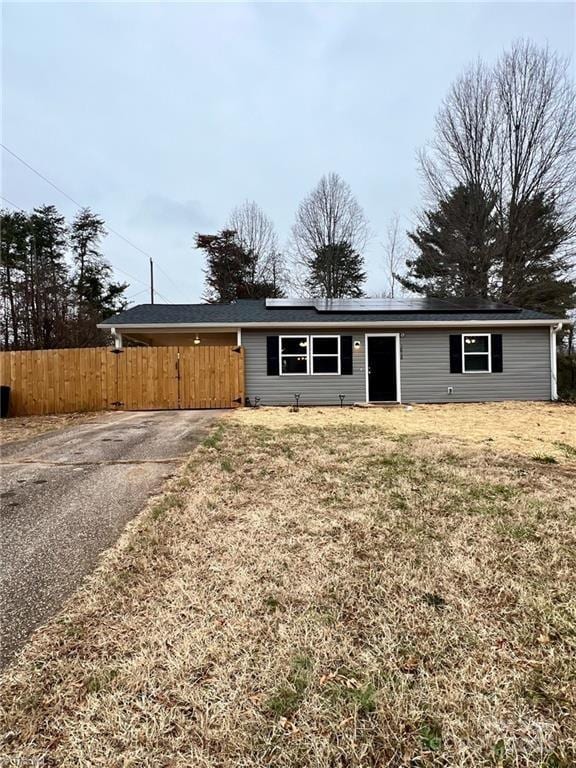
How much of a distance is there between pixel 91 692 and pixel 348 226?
2201 centimetres

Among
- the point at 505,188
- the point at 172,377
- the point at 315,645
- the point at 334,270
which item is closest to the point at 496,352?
the point at 172,377

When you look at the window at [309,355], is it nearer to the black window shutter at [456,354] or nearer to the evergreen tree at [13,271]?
the black window shutter at [456,354]

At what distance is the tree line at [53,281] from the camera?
14898mm

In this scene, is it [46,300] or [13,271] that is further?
[13,271]

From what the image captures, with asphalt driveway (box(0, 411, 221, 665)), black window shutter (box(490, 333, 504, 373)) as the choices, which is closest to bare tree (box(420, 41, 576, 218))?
black window shutter (box(490, 333, 504, 373))

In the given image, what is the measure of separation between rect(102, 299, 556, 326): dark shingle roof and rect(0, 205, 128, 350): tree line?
5800mm

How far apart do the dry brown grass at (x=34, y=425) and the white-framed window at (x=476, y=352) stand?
9.85 m

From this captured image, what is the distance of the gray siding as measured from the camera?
10703 mm

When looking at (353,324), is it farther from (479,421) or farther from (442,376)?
(479,421)

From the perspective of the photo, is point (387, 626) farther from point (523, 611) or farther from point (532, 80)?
point (532, 80)

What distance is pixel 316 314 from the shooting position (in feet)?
36.1

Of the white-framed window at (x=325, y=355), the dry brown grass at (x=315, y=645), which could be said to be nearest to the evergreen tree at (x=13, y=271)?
the white-framed window at (x=325, y=355)

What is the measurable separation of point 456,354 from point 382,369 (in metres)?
2.12

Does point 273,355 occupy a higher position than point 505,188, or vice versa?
point 505,188
